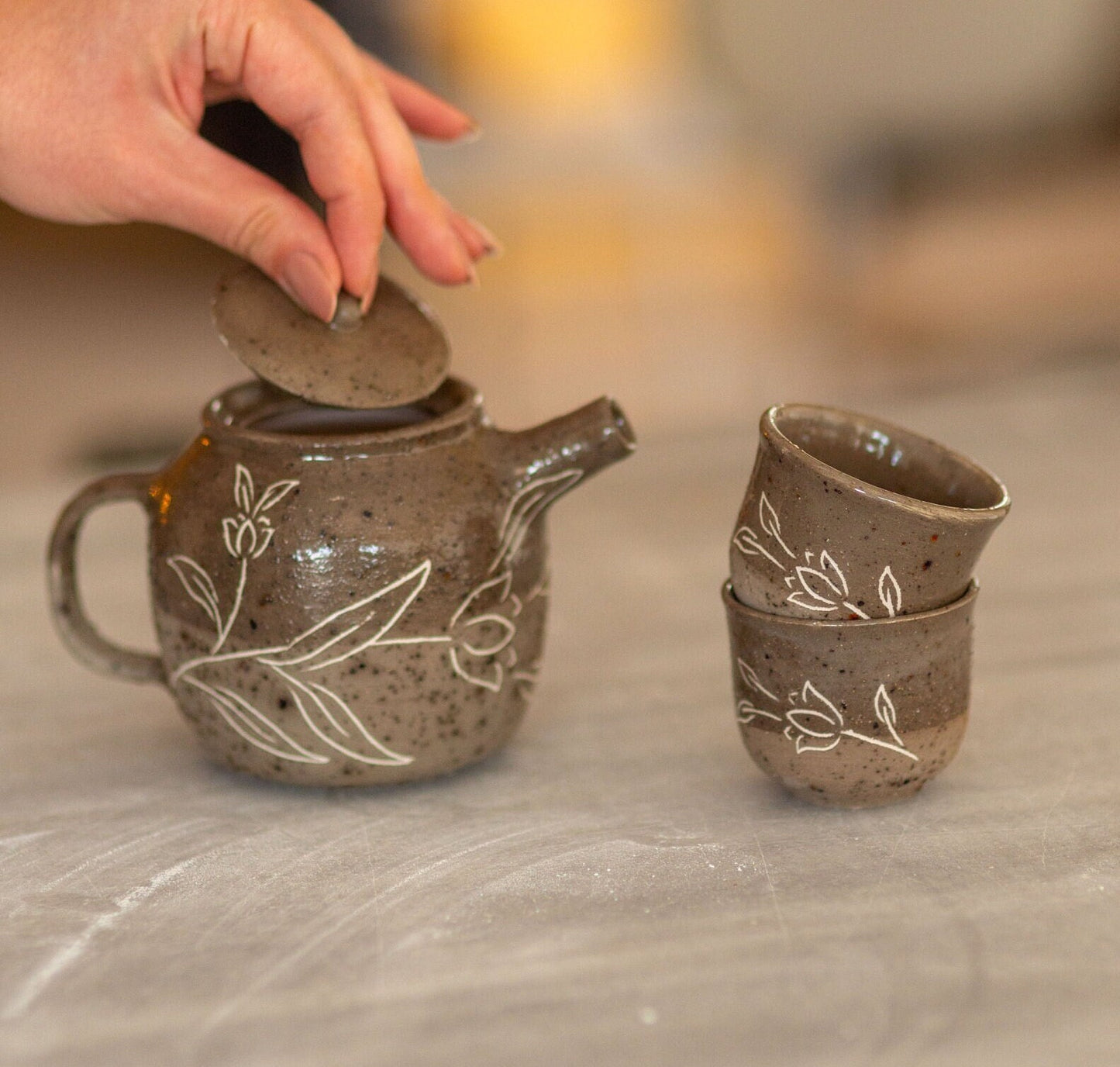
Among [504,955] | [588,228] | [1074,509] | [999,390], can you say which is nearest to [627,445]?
[504,955]

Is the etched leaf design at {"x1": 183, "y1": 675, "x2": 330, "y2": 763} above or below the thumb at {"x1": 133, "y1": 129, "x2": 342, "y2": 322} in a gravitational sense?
below

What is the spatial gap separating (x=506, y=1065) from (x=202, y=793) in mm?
321

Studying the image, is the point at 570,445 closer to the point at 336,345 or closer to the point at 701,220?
the point at 336,345

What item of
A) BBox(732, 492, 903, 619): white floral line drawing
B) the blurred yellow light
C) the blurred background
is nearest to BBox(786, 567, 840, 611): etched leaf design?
BBox(732, 492, 903, 619): white floral line drawing

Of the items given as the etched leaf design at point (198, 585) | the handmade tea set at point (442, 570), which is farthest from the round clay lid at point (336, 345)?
the etched leaf design at point (198, 585)

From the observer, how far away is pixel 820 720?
743mm

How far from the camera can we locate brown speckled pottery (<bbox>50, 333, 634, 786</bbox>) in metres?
0.76

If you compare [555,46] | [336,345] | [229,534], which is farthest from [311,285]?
[555,46]

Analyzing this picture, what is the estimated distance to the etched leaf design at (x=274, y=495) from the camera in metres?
0.77

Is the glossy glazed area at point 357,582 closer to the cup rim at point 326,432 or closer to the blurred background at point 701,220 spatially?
the cup rim at point 326,432

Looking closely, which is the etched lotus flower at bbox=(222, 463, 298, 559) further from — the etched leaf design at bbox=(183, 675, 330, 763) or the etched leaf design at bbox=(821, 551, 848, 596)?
the etched leaf design at bbox=(821, 551, 848, 596)

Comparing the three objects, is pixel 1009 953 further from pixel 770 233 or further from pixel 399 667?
pixel 770 233

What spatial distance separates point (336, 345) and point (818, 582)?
291mm

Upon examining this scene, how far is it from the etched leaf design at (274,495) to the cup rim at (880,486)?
0.81 feet
